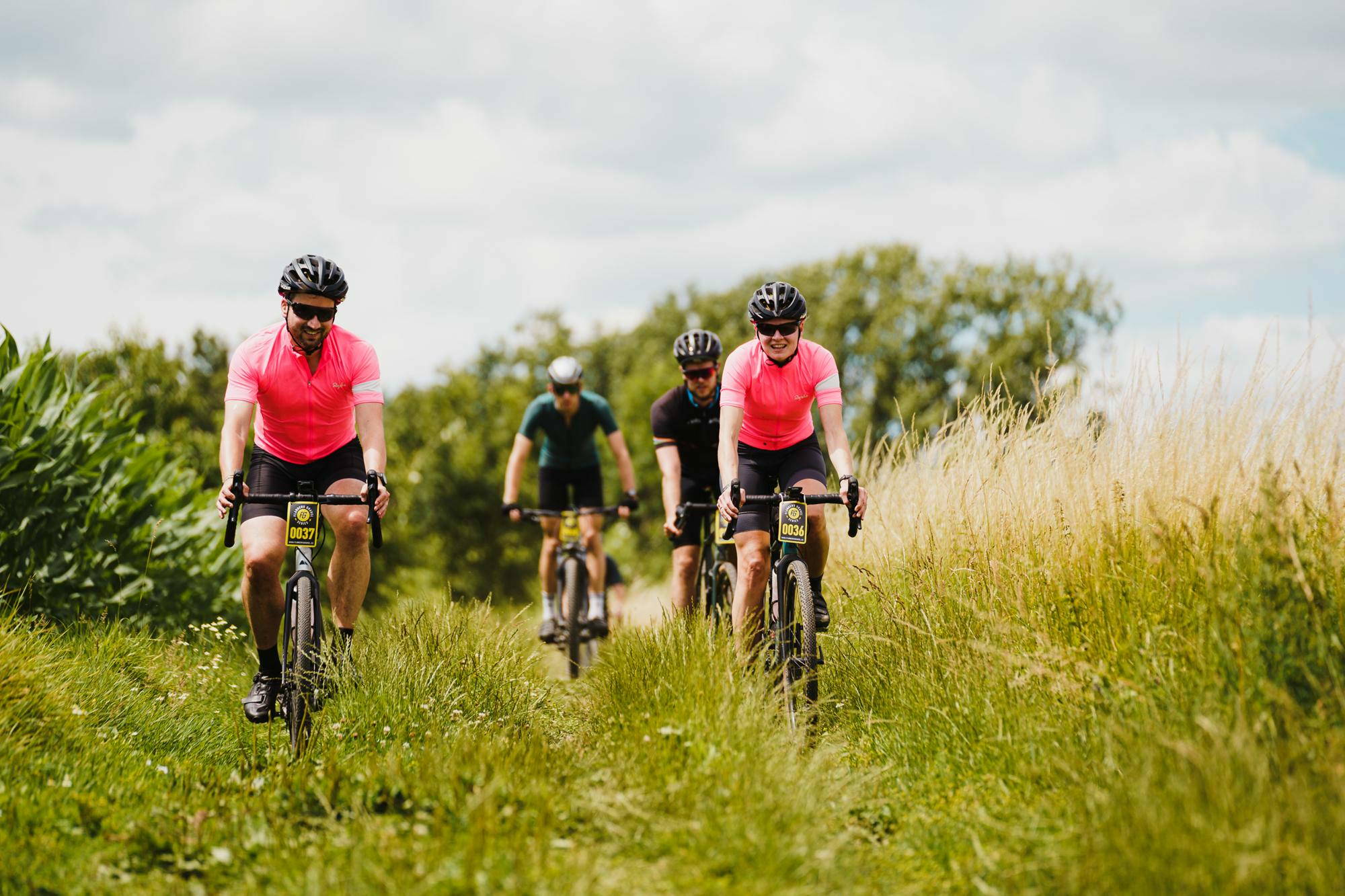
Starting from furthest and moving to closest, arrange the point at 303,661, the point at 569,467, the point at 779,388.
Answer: the point at 569,467, the point at 779,388, the point at 303,661

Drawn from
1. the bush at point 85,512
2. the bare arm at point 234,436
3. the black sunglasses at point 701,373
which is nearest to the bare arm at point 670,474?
the black sunglasses at point 701,373

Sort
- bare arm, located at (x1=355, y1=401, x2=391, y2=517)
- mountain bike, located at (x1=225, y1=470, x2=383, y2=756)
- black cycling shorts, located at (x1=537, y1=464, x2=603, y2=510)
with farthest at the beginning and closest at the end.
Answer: black cycling shorts, located at (x1=537, y1=464, x2=603, y2=510)
bare arm, located at (x1=355, y1=401, x2=391, y2=517)
mountain bike, located at (x1=225, y1=470, x2=383, y2=756)

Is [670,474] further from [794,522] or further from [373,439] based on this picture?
[373,439]

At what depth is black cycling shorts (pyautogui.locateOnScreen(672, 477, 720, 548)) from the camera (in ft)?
22.7

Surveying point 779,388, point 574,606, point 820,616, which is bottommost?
point 574,606

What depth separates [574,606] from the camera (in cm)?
898

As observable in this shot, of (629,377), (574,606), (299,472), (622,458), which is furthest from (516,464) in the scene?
(629,377)

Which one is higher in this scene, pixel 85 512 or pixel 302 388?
pixel 302 388

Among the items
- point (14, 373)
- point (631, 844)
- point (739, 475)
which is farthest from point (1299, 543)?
point (14, 373)

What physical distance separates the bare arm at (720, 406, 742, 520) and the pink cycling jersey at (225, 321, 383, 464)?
1.69 meters

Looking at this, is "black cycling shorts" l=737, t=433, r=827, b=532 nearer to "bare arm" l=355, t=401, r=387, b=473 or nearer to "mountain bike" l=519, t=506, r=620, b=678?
"bare arm" l=355, t=401, r=387, b=473

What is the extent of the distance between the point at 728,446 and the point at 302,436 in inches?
82.7

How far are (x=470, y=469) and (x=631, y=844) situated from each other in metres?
31.0

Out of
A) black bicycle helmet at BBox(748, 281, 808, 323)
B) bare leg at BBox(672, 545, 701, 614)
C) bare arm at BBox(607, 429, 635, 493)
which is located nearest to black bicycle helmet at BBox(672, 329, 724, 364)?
bare leg at BBox(672, 545, 701, 614)
